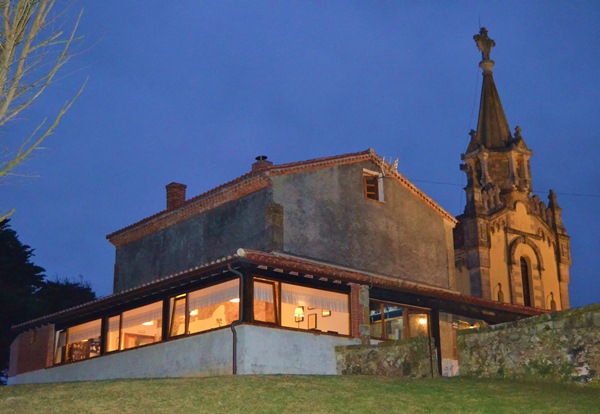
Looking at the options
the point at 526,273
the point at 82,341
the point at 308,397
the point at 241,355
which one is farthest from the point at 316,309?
the point at 526,273

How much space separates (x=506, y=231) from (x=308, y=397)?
31800 millimetres

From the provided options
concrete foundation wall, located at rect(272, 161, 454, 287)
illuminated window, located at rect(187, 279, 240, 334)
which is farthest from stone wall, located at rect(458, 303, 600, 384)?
concrete foundation wall, located at rect(272, 161, 454, 287)

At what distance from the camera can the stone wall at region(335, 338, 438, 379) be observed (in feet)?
77.0

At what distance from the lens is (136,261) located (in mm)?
37562

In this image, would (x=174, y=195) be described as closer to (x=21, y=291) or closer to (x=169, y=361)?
(x=169, y=361)

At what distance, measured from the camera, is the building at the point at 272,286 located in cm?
2647

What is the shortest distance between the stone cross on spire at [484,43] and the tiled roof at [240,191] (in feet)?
73.8

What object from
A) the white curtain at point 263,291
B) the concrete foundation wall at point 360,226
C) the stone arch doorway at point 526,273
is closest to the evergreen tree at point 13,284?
the concrete foundation wall at point 360,226

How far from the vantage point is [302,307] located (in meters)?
27.9

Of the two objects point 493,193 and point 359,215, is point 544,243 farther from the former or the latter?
point 359,215

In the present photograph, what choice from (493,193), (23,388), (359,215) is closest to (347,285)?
(359,215)

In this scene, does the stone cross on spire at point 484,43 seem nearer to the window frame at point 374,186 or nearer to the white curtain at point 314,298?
the window frame at point 374,186

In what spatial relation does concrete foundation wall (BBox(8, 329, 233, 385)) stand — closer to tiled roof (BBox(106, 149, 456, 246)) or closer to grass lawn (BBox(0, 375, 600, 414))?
grass lawn (BBox(0, 375, 600, 414))

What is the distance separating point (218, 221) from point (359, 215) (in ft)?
19.7
